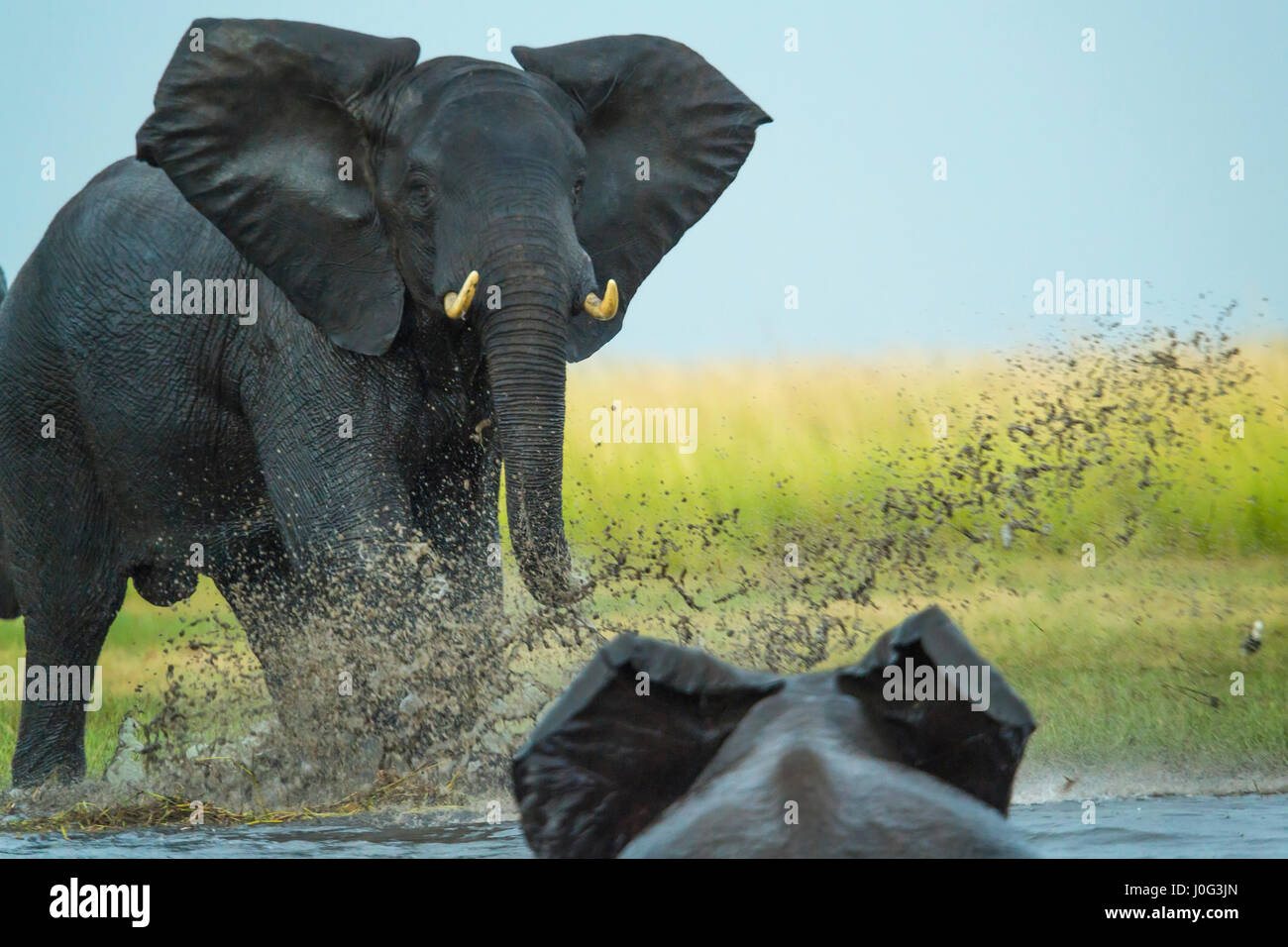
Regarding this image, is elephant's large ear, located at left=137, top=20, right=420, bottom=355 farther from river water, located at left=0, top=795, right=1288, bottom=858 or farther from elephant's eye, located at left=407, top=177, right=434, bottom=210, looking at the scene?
river water, located at left=0, top=795, right=1288, bottom=858

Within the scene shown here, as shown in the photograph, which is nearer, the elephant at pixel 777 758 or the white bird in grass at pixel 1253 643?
the elephant at pixel 777 758

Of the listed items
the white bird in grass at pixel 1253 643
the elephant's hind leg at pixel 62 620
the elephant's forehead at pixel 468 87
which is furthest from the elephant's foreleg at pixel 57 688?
the white bird in grass at pixel 1253 643

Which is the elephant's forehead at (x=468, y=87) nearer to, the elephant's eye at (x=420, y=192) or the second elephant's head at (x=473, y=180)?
the second elephant's head at (x=473, y=180)

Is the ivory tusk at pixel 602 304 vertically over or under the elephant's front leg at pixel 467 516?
over

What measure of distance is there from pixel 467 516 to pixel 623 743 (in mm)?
5157

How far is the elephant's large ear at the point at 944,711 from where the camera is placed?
251cm

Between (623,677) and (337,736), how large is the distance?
4.79 meters

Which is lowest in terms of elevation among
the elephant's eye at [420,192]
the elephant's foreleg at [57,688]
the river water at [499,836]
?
the river water at [499,836]

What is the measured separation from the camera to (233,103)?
25.1 feet

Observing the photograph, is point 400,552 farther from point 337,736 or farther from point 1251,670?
point 1251,670

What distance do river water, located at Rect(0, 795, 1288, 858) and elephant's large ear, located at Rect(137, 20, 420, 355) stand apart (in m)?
2.14

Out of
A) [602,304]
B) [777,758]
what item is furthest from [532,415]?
[777,758]

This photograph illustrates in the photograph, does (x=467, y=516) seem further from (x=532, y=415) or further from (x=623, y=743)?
(x=623, y=743)

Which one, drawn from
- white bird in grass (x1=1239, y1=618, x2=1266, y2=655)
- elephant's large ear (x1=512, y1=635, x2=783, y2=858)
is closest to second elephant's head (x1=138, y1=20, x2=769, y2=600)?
white bird in grass (x1=1239, y1=618, x2=1266, y2=655)
